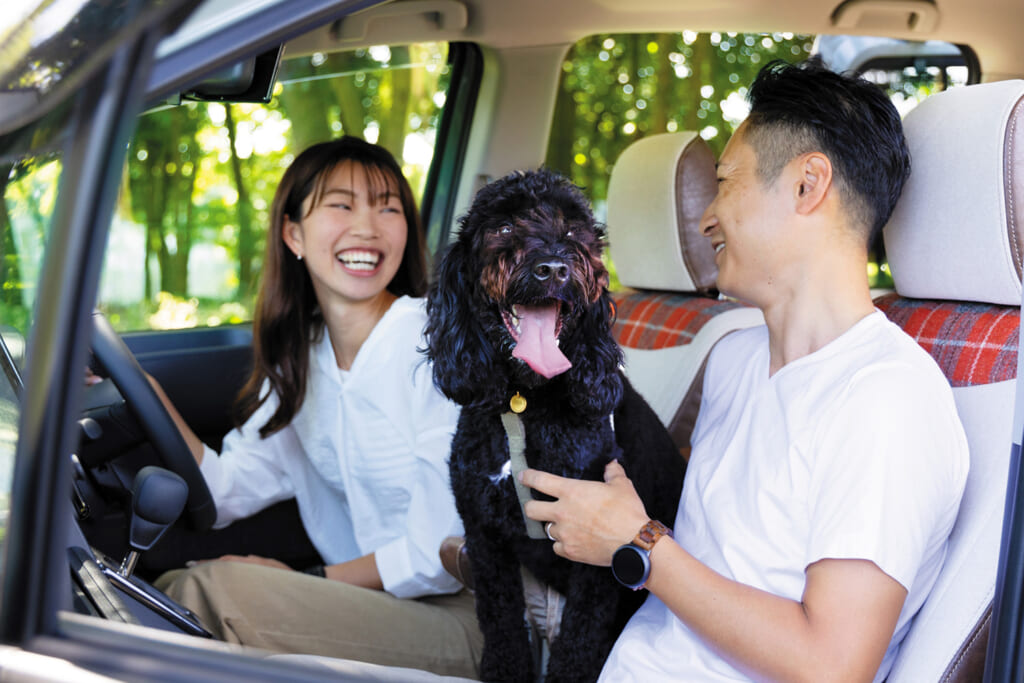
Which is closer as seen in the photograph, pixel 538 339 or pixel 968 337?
pixel 968 337

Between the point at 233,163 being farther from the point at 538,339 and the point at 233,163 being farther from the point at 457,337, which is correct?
the point at 538,339

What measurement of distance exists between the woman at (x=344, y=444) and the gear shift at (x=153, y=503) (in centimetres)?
50

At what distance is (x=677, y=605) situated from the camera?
1.38 m

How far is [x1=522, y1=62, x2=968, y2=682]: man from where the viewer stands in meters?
1.26

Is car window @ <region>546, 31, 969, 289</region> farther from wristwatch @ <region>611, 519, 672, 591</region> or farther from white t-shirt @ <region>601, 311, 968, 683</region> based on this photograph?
wristwatch @ <region>611, 519, 672, 591</region>

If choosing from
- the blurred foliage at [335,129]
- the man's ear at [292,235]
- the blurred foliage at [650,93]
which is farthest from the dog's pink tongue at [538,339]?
the blurred foliage at [650,93]

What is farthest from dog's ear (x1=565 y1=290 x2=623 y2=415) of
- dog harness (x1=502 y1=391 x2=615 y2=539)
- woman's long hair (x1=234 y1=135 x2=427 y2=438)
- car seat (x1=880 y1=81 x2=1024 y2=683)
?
woman's long hair (x1=234 y1=135 x2=427 y2=438)

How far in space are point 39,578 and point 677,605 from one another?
87 centimetres

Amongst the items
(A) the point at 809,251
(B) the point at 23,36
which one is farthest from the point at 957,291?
→ (B) the point at 23,36

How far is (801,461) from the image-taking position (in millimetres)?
1430

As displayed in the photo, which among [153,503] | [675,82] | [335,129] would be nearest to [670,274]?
[153,503]

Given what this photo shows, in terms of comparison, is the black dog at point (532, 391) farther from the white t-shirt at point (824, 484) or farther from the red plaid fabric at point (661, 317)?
the red plaid fabric at point (661, 317)

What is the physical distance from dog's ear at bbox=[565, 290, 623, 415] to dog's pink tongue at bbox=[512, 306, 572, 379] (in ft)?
0.15

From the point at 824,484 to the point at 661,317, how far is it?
1281 millimetres
